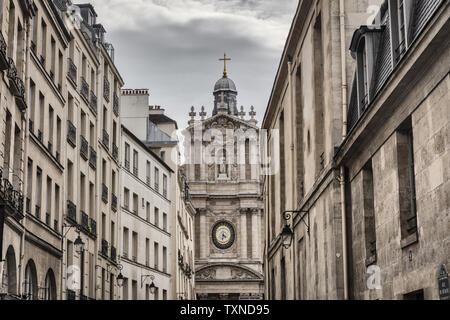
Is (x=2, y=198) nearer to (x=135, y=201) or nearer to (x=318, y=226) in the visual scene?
(x=318, y=226)

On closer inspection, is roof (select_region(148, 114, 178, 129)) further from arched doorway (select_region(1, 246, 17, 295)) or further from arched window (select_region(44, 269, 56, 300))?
arched doorway (select_region(1, 246, 17, 295))

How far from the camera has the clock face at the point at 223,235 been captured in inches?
3287

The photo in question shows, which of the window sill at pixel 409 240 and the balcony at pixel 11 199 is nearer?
the window sill at pixel 409 240

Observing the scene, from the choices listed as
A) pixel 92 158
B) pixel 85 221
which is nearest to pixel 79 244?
pixel 85 221

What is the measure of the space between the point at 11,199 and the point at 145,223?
2663 centimetres

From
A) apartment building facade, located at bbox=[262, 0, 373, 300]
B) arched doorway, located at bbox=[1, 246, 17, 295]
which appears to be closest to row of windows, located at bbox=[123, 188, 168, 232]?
apartment building facade, located at bbox=[262, 0, 373, 300]

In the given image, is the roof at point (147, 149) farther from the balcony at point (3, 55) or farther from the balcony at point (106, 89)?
the balcony at point (3, 55)

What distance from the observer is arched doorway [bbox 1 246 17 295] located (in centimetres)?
2238

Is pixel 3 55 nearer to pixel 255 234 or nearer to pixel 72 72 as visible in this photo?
pixel 72 72

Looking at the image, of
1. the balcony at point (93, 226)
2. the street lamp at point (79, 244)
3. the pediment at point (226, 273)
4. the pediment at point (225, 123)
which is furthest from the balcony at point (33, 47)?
the pediment at point (225, 123)

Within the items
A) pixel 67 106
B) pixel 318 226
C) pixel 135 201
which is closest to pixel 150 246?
pixel 135 201

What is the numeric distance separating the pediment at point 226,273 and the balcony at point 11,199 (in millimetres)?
58551

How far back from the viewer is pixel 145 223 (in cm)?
4850
